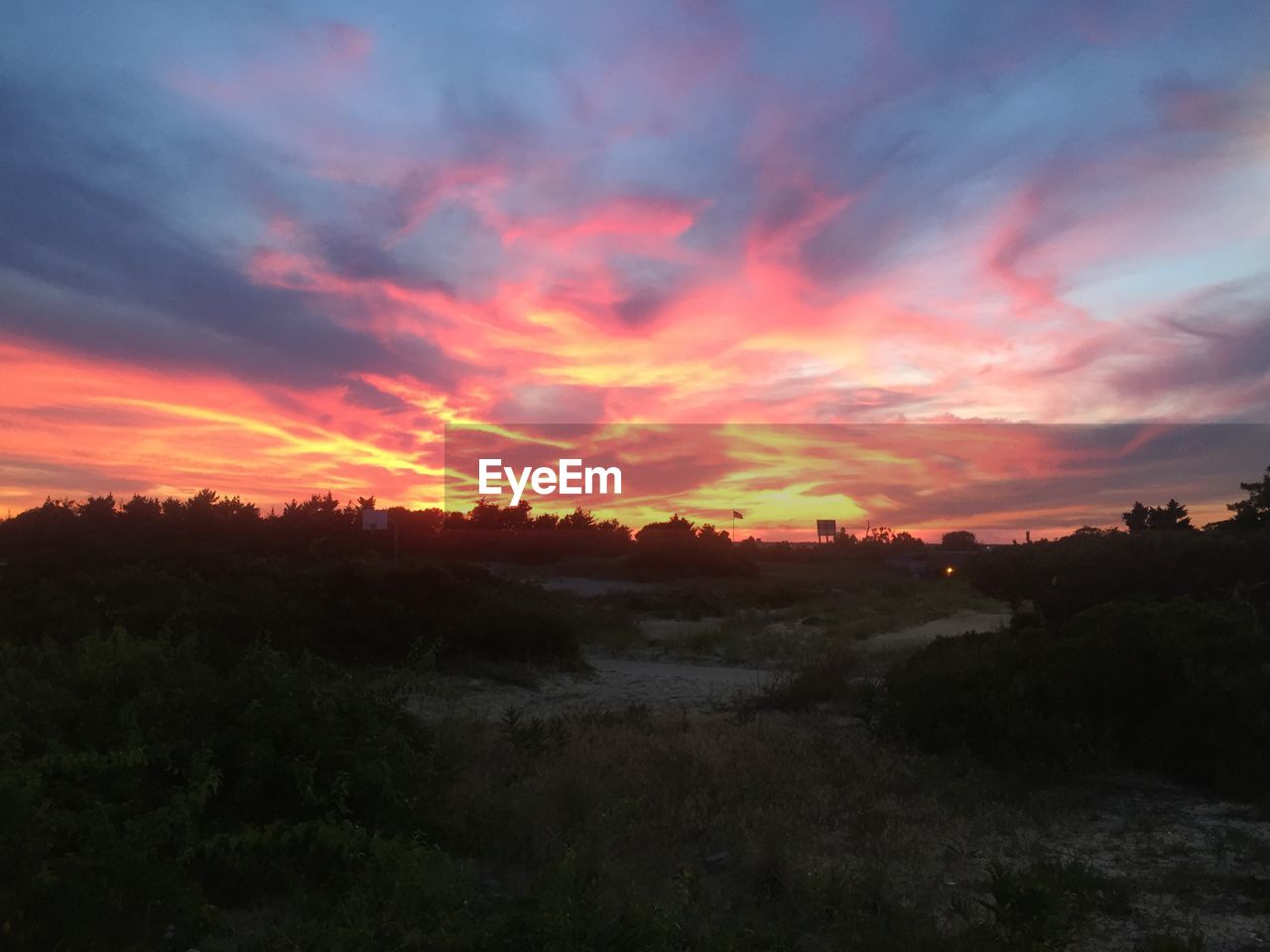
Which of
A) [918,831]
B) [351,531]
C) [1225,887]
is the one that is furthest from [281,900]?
[351,531]

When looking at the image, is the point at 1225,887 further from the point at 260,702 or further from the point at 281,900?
the point at 260,702

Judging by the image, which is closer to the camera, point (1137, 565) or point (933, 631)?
point (1137, 565)

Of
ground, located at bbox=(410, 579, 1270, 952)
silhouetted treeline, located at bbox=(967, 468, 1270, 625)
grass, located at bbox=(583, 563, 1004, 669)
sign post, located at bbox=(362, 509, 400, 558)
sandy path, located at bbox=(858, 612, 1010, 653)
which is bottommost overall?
ground, located at bbox=(410, 579, 1270, 952)

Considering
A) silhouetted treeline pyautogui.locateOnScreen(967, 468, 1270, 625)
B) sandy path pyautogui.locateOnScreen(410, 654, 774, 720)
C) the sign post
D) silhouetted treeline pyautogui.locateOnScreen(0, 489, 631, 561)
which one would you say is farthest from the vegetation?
the sign post

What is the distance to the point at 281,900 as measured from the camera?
555cm

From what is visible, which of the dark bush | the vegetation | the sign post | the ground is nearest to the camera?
the vegetation

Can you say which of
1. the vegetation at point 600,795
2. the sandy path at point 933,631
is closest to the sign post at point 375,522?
the sandy path at point 933,631

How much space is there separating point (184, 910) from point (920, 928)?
395 cm

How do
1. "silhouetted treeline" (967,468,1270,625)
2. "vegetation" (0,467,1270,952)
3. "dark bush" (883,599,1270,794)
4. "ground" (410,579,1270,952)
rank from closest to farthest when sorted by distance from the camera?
1. "vegetation" (0,467,1270,952)
2. "ground" (410,579,1270,952)
3. "dark bush" (883,599,1270,794)
4. "silhouetted treeline" (967,468,1270,625)

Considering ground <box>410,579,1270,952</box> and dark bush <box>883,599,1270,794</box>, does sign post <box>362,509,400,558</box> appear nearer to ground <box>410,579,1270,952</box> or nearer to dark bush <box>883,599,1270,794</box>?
ground <box>410,579,1270,952</box>

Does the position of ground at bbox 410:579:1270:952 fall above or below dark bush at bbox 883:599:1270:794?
below

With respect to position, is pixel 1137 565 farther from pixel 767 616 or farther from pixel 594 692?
pixel 767 616

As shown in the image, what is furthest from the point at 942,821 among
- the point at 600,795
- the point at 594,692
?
the point at 594,692

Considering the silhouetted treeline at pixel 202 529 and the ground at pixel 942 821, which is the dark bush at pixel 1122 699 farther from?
the silhouetted treeline at pixel 202 529
